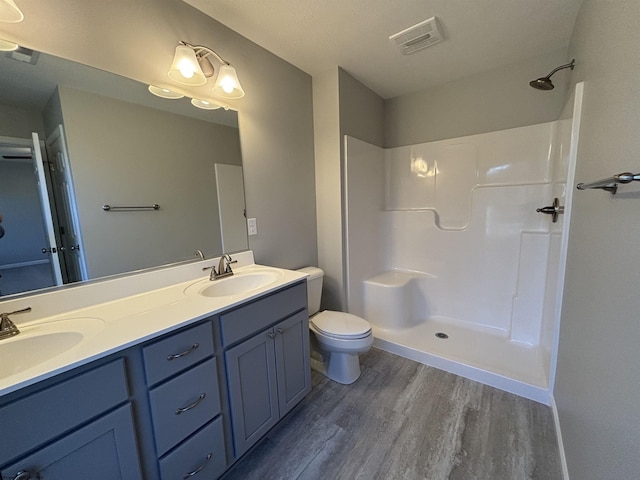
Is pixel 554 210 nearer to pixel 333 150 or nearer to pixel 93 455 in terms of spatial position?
pixel 333 150

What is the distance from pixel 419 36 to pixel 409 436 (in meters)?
2.38

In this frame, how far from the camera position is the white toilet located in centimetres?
178

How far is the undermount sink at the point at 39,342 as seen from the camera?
2.78 ft

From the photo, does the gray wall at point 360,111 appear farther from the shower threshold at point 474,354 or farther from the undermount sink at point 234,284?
the shower threshold at point 474,354

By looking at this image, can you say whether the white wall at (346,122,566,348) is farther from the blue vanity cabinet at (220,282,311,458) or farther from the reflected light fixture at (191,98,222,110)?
the reflected light fixture at (191,98,222,110)

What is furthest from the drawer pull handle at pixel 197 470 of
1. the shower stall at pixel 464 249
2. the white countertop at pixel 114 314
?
the shower stall at pixel 464 249

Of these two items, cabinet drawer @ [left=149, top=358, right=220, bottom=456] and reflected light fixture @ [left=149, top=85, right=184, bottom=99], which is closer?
cabinet drawer @ [left=149, top=358, right=220, bottom=456]

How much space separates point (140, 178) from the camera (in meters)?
1.32

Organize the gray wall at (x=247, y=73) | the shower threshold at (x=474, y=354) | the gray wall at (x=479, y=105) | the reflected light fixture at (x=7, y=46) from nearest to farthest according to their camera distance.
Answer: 1. the reflected light fixture at (x=7, y=46)
2. the gray wall at (x=247, y=73)
3. the shower threshold at (x=474, y=354)
4. the gray wall at (x=479, y=105)

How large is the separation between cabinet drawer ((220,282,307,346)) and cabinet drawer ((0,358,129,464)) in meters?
0.39

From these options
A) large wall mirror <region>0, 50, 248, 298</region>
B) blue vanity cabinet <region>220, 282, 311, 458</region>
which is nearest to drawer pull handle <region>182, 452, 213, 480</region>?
blue vanity cabinet <region>220, 282, 311, 458</region>

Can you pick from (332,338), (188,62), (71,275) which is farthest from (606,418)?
(188,62)

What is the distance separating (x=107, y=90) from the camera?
1.21m

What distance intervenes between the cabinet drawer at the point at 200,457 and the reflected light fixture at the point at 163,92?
1587 millimetres
